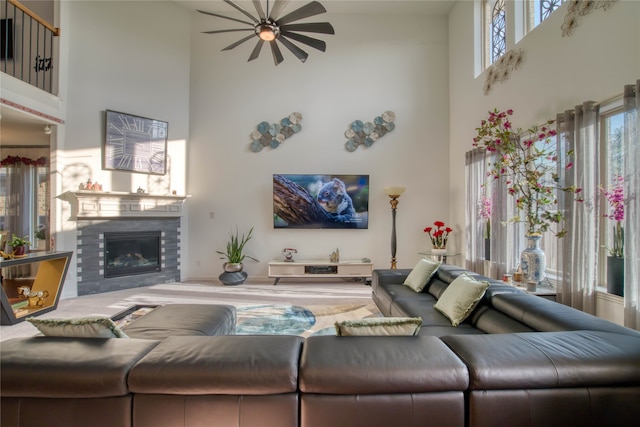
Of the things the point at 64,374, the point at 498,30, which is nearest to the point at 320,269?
the point at 64,374

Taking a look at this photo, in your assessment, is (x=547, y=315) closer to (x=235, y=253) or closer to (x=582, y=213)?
(x=582, y=213)

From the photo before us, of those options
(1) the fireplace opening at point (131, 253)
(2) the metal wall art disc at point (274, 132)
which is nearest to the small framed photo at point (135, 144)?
(1) the fireplace opening at point (131, 253)

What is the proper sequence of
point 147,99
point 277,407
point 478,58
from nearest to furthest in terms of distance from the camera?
point 277,407 < point 478,58 < point 147,99

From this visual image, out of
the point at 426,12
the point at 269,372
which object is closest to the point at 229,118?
the point at 426,12

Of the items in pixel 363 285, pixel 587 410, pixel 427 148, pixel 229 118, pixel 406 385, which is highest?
pixel 229 118

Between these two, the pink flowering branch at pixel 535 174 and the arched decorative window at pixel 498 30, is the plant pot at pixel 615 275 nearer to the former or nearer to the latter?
the pink flowering branch at pixel 535 174

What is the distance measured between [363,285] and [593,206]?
339cm

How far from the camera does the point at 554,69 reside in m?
3.19

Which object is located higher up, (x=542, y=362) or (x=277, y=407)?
(x=542, y=362)

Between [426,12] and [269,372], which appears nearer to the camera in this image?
[269,372]

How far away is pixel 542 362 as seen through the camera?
124 cm

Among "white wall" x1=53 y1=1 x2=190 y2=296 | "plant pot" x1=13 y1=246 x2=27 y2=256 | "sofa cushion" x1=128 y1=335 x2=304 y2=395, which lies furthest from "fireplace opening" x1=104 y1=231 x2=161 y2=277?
"sofa cushion" x1=128 y1=335 x2=304 y2=395

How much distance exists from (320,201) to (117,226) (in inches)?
133

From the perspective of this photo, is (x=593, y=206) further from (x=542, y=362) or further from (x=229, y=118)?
(x=229, y=118)
